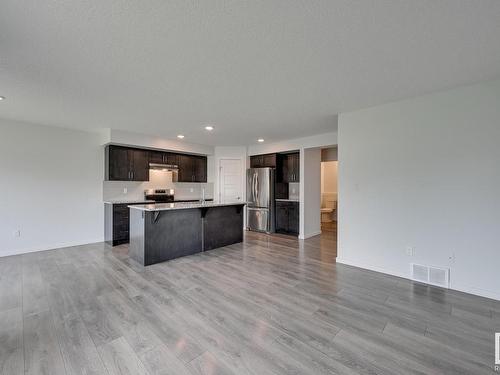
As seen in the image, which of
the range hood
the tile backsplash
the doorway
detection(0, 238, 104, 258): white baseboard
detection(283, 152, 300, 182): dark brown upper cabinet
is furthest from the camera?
the doorway

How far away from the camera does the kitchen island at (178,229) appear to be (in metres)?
3.71

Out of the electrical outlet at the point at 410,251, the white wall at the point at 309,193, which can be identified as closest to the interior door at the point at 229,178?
the white wall at the point at 309,193

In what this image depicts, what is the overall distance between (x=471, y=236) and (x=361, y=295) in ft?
4.98

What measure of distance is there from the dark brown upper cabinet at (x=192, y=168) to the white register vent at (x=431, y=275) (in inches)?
214

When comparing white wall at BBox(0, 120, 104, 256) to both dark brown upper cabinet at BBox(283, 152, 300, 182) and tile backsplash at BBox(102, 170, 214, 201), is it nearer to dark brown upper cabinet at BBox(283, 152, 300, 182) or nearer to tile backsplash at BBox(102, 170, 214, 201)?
tile backsplash at BBox(102, 170, 214, 201)

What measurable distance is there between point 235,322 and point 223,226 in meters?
2.79

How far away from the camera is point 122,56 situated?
2127mm

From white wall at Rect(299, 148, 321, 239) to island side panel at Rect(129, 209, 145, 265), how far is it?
3614 mm

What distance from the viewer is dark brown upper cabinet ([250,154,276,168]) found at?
6360mm

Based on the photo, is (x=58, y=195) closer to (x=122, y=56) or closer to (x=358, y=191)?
(x=122, y=56)

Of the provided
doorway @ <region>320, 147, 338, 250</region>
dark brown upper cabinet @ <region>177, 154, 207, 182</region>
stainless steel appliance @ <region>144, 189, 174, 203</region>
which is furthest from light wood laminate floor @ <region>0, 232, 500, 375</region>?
doorway @ <region>320, 147, 338, 250</region>

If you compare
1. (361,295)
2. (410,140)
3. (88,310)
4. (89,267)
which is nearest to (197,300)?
(88,310)

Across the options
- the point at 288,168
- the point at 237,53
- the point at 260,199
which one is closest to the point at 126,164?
the point at 260,199

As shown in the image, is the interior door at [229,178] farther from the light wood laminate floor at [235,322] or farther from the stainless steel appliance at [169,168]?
the light wood laminate floor at [235,322]
